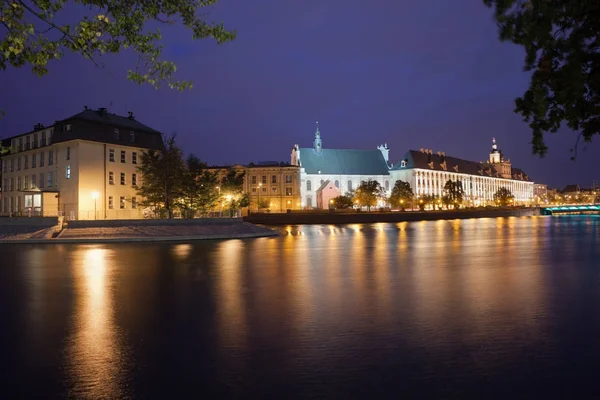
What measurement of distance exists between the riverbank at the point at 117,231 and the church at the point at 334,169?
84375 mm

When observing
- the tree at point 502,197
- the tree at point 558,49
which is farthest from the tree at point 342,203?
the tree at point 558,49

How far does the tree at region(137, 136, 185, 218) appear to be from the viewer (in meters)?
51.7

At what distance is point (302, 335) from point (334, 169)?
133 metres

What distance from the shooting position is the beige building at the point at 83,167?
53.2 m

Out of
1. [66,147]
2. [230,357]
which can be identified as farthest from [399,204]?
[230,357]

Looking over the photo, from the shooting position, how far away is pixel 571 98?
14.2 ft

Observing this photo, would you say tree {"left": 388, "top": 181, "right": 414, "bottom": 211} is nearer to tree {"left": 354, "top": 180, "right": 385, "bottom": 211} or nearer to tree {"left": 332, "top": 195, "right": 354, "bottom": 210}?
tree {"left": 354, "top": 180, "right": 385, "bottom": 211}

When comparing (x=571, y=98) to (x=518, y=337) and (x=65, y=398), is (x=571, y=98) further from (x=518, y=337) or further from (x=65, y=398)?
(x=65, y=398)

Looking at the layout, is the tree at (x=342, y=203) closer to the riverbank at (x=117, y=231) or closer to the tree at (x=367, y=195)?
the tree at (x=367, y=195)

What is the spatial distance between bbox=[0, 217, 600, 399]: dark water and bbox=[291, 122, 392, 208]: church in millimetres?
115276

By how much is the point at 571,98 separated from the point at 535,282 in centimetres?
1134

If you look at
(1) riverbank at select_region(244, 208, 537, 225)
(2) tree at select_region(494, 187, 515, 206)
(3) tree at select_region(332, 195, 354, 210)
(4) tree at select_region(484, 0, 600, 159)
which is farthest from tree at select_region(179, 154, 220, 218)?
(2) tree at select_region(494, 187, 515, 206)

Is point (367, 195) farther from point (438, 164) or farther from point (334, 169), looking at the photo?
point (438, 164)

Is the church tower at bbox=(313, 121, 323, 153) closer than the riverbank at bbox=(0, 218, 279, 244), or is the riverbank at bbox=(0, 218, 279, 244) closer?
the riverbank at bbox=(0, 218, 279, 244)
